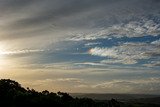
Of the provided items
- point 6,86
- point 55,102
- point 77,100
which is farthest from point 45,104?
point 6,86

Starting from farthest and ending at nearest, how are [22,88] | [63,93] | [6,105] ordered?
[22,88]
[63,93]
[6,105]

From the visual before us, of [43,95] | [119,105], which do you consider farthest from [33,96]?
[119,105]

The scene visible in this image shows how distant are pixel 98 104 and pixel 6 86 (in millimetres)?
23151

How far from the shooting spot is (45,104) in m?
69.2

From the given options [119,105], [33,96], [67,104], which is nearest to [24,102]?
[33,96]

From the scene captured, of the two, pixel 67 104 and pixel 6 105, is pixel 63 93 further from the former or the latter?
pixel 6 105

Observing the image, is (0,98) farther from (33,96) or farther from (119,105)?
(119,105)

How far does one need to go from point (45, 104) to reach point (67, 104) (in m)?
4.66

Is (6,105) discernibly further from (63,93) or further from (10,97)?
(63,93)

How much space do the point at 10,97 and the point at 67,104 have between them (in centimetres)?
1255

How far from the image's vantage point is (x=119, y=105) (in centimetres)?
7100

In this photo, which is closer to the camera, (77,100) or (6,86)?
(77,100)

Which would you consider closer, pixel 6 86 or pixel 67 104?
pixel 67 104

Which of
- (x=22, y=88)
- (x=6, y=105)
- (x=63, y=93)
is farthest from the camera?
(x=22, y=88)
